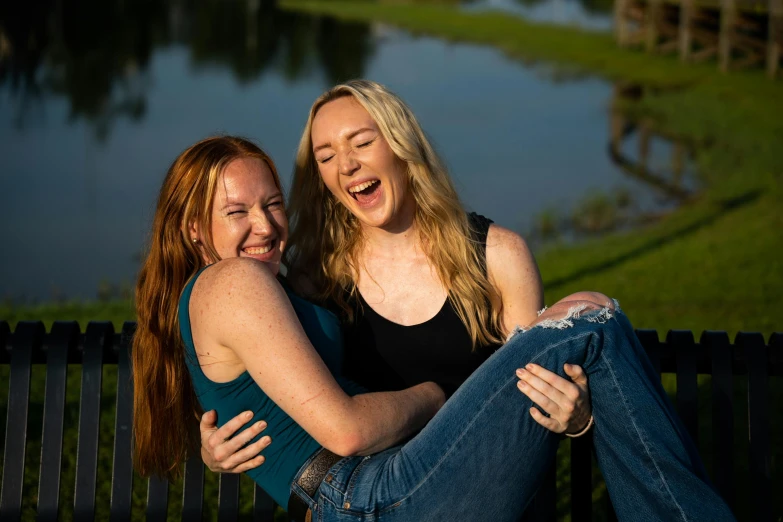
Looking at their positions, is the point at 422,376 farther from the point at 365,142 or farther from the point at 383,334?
the point at 365,142

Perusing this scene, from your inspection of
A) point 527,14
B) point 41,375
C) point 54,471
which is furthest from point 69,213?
point 527,14

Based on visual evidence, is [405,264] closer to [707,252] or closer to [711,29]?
[707,252]

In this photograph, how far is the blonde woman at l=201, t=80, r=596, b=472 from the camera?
393 centimetres

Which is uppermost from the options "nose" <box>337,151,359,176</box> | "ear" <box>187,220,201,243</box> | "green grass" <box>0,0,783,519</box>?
"nose" <box>337,151,359,176</box>

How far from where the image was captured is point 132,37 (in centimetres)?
2873

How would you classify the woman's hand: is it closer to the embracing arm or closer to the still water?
the embracing arm

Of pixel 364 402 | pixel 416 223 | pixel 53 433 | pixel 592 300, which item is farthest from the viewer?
pixel 416 223

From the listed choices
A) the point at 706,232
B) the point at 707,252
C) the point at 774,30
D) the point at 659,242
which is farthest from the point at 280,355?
the point at 774,30

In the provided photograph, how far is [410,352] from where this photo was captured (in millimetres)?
3922

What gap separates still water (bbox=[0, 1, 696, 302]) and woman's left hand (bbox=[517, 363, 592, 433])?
1519 mm

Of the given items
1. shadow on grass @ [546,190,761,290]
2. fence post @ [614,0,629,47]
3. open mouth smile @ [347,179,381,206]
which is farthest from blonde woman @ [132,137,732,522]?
fence post @ [614,0,629,47]

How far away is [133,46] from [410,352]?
82.2 feet

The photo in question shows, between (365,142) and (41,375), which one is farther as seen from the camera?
(41,375)

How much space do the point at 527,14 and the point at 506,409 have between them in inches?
Result: 1500
